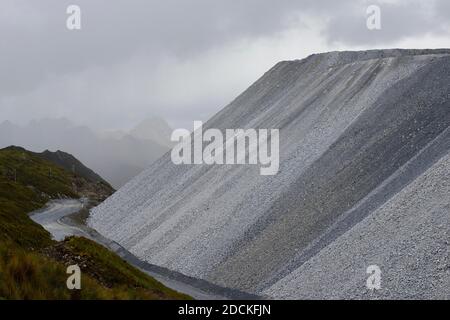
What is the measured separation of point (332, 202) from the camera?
117 ft

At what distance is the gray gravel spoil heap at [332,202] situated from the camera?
1032 inches

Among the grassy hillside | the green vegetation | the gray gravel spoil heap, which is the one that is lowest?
the grassy hillside

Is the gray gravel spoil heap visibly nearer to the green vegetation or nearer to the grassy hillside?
the grassy hillside

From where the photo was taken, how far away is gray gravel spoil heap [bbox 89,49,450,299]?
26.2 metres

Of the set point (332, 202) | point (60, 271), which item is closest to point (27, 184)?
point (332, 202)

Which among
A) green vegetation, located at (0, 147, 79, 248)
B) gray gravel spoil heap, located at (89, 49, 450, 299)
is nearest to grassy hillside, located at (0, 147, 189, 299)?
gray gravel spoil heap, located at (89, 49, 450, 299)

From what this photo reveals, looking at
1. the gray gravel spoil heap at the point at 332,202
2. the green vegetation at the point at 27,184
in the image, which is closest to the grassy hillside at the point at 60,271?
the gray gravel spoil heap at the point at 332,202

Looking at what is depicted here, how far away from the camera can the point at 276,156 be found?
48.4m

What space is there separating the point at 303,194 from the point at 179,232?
11648 millimetres

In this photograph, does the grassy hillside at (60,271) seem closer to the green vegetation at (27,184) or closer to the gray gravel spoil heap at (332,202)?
the gray gravel spoil heap at (332,202)

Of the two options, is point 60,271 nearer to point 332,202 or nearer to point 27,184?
point 332,202

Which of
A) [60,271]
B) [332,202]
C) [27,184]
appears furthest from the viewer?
[27,184]

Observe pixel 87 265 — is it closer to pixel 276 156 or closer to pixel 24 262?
pixel 24 262
